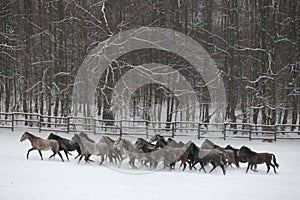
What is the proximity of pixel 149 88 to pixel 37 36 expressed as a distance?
7485 mm

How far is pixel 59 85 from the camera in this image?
2225 centimetres

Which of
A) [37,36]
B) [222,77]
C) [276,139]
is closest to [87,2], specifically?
[37,36]

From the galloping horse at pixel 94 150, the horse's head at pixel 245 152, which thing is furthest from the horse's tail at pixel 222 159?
the galloping horse at pixel 94 150

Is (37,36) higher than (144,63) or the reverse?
higher

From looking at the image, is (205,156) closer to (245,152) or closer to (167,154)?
(167,154)

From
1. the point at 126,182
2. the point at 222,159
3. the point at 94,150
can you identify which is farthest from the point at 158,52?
the point at 126,182

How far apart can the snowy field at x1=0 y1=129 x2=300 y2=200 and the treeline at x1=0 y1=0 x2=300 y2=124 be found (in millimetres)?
8721

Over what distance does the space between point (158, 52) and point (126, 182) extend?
1347 centimetres

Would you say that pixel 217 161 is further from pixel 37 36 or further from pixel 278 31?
pixel 37 36

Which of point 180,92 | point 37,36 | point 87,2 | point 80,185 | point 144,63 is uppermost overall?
point 87,2

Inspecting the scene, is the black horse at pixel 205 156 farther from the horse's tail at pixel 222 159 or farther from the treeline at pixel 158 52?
the treeline at pixel 158 52

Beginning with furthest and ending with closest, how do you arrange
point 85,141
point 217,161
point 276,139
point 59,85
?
point 59,85, point 276,139, point 85,141, point 217,161

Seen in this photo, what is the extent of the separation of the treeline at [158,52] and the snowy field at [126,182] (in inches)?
343

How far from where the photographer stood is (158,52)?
22.2 m
